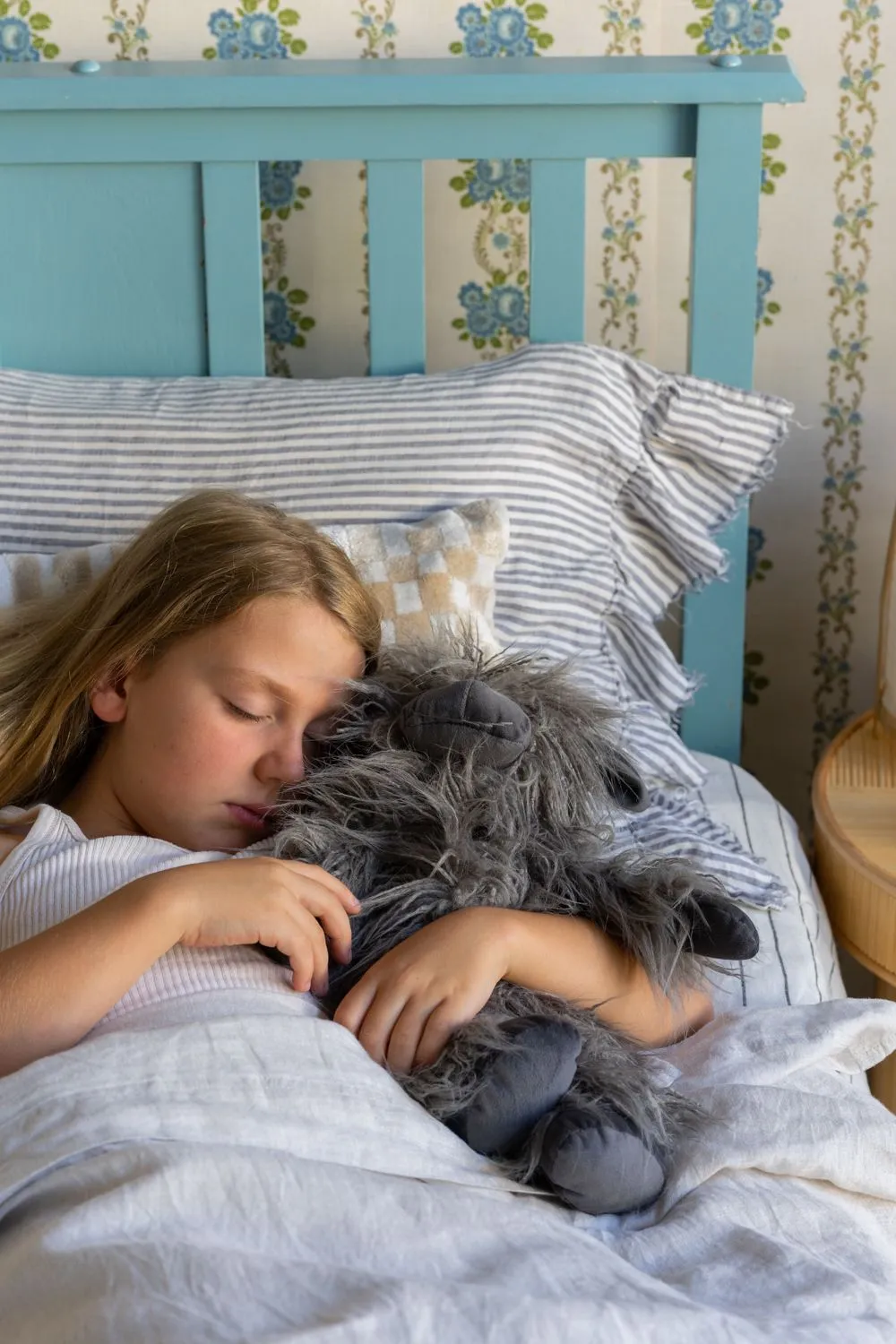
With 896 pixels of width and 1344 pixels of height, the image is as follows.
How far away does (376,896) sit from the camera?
931mm

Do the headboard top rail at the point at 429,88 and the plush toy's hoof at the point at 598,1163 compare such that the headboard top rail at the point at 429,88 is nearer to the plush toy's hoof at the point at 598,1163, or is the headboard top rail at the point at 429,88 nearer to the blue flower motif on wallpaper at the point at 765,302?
the blue flower motif on wallpaper at the point at 765,302

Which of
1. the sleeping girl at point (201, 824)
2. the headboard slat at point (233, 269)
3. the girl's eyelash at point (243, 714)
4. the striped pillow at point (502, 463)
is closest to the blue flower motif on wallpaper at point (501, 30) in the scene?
the headboard slat at point (233, 269)

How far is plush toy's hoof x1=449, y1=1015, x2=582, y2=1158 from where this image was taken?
812 mm

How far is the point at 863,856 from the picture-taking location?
1.28 metres

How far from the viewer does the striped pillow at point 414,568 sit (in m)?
1.20

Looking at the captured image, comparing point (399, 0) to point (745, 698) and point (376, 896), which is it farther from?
point (376, 896)

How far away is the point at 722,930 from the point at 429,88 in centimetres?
96

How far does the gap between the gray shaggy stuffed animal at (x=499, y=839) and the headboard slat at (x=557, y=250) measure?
24.8 inches

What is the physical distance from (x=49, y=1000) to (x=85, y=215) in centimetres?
102

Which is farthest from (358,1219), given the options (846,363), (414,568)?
(846,363)

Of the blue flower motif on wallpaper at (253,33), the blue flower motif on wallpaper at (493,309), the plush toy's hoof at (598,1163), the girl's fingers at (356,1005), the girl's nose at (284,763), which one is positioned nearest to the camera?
the plush toy's hoof at (598,1163)

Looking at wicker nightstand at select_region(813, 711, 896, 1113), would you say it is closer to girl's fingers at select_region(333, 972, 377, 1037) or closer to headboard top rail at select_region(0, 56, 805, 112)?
girl's fingers at select_region(333, 972, 377, 1037)

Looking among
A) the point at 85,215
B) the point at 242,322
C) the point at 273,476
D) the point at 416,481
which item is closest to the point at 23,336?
the point at 85,215

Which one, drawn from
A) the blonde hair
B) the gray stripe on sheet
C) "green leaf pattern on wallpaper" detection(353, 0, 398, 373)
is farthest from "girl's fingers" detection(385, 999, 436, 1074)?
"green leaf pattern on wallpaper" detection(353, 0, 398, 373)
